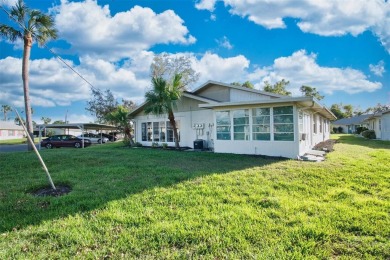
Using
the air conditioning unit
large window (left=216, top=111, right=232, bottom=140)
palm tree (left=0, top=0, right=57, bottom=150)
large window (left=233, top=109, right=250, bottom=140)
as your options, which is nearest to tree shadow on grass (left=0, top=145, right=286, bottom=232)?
large window (left=233, top=109, right=250, bottom=140)

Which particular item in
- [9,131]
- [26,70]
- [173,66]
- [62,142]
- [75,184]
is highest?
[173,66]

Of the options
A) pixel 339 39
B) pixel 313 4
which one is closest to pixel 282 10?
pixel 313 4

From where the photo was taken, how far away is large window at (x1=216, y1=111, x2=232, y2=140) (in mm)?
12852

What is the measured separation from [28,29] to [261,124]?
53.4ft

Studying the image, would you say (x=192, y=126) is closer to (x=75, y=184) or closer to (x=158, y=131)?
(x=158, y=131)

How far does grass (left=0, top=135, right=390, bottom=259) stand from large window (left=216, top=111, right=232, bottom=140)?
5.44 metres

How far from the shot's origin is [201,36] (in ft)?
55.7

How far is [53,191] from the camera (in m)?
6.18

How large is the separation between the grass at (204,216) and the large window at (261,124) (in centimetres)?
415

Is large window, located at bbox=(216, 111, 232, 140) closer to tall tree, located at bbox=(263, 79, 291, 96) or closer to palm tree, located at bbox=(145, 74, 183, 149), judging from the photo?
palm tree, located at bbox=(145, 74, 183, 149)

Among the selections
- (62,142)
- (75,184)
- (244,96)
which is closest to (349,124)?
(244,96)

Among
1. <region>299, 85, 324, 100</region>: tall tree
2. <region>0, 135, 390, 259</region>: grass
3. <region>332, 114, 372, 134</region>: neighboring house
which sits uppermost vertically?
<region>299, 85, 324, 100</region>: tall tree

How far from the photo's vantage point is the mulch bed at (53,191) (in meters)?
5.98

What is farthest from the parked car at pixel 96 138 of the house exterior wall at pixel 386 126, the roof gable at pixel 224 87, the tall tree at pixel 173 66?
the house exterior wall at pixel 386 126
